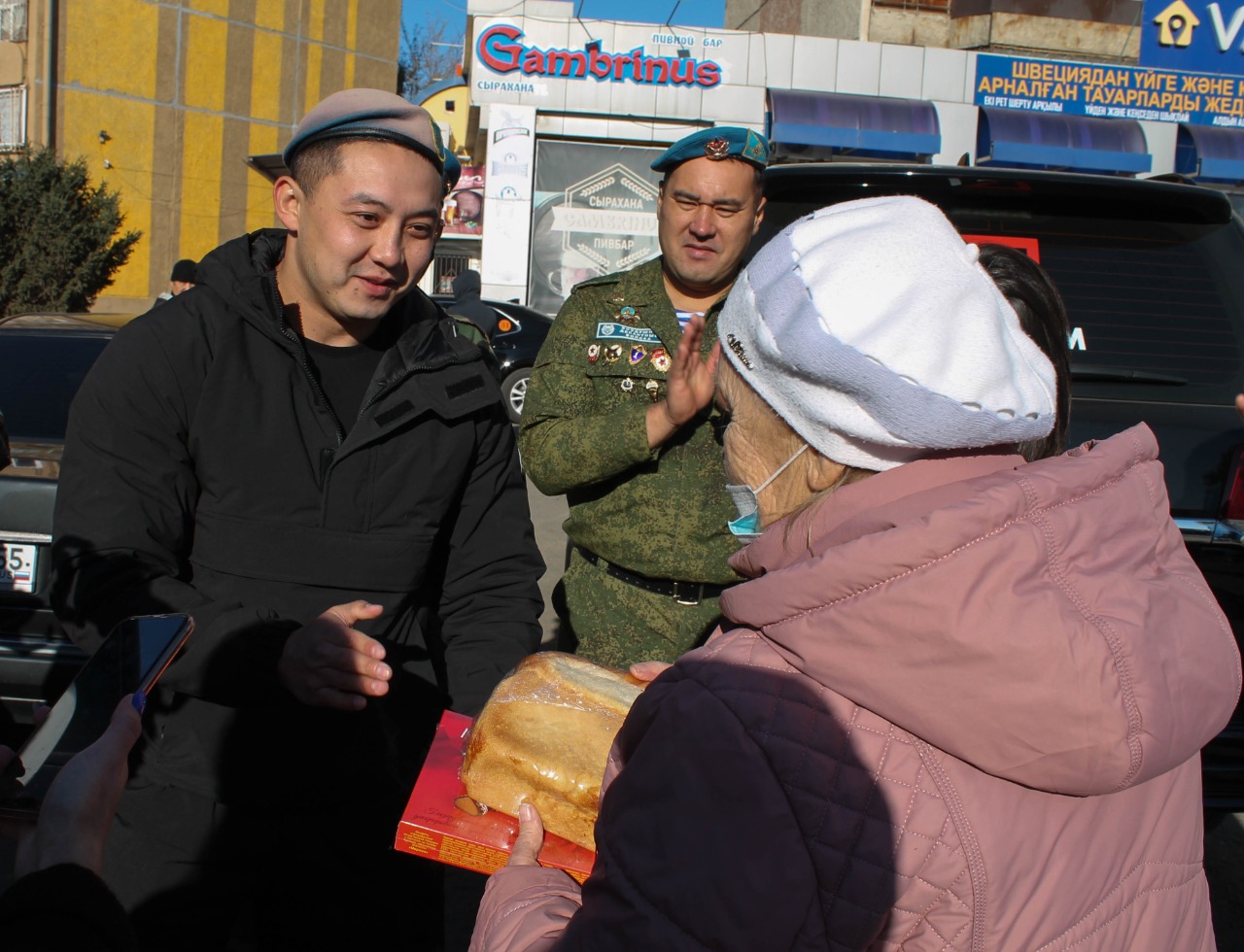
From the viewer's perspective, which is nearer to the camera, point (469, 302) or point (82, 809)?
point (82, 809)

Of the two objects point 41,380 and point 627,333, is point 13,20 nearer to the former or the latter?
point 41,380

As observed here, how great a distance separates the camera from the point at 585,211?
57.8ft

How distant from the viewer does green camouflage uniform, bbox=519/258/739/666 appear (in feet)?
9.00

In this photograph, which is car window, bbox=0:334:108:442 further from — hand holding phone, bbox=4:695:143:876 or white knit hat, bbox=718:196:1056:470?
white knit hat, bbox=718:196:1056:470

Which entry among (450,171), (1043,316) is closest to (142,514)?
(450,171)

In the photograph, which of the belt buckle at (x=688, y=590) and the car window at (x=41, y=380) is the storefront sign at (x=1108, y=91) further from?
the belt buckle at (x=688, y=590)

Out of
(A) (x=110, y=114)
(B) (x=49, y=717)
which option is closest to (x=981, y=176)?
(B) (x=49, y=717)

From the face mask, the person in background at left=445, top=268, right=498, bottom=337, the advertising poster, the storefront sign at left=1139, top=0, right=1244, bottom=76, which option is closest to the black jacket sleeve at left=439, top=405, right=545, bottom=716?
the face mask

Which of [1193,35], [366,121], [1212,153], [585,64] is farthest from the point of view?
[1193,35]

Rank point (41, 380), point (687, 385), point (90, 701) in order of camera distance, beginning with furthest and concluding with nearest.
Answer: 1. point (41, 380)
2. point (687, 385)
3. point (90, 701)

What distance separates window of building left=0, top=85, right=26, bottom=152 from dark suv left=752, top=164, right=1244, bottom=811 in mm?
27415

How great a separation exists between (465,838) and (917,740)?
778mm

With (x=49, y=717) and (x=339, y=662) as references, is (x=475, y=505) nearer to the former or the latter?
(x=339, y=662)

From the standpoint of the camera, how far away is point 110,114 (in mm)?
26031
